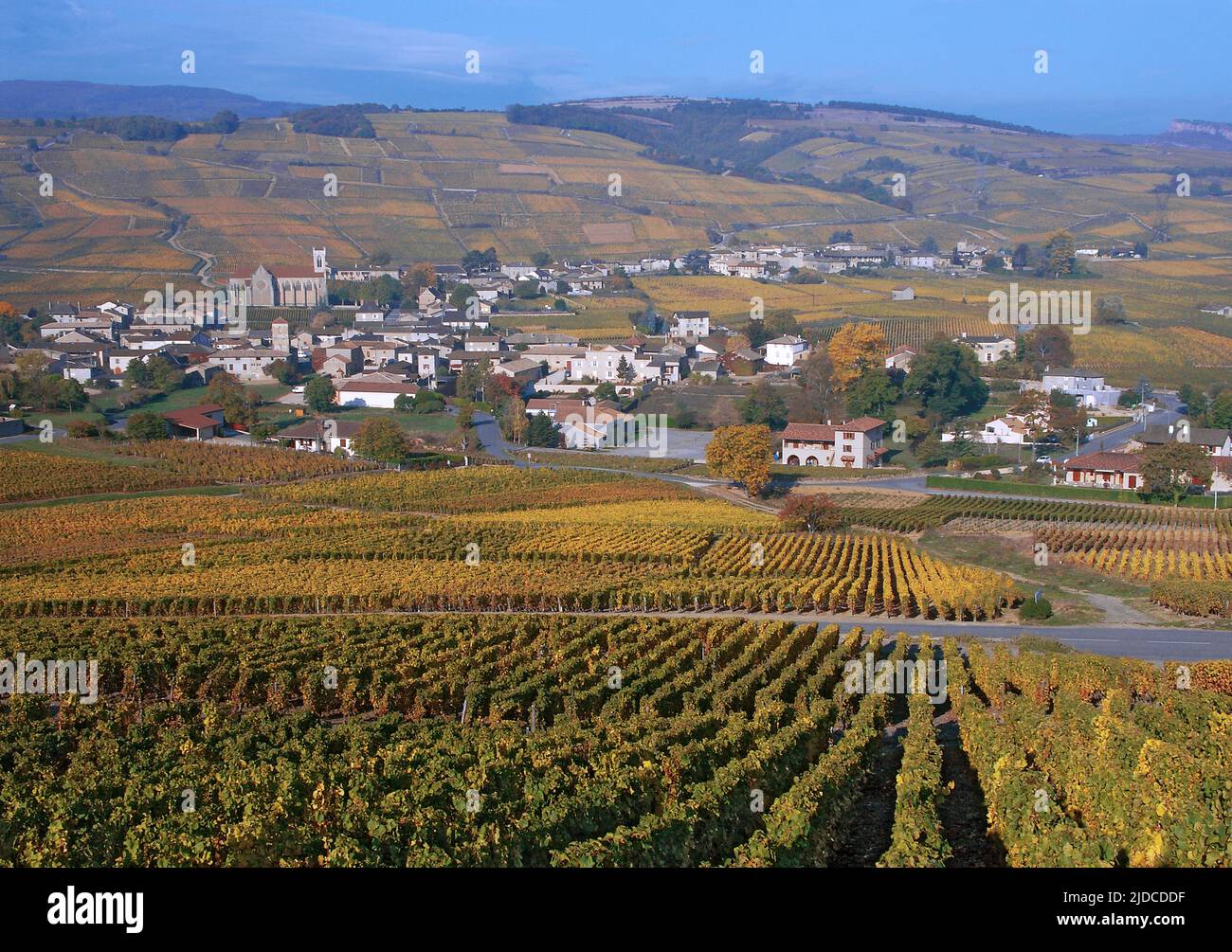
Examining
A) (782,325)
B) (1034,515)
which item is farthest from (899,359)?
(1034,515)

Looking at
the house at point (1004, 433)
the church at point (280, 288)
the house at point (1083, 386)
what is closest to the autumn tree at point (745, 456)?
the house at point (1004, 433)

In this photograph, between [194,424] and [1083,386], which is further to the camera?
[1083,386]

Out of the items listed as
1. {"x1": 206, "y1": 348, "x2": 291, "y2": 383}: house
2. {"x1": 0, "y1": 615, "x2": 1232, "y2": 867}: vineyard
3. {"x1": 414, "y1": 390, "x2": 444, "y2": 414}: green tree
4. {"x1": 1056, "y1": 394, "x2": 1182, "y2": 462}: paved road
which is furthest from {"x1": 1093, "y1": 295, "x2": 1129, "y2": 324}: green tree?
{"x1": 0, "y1": 615, "x2": 1232, "y2": 867}: vineyard

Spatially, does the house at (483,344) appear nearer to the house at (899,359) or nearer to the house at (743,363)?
the house at (743,363)

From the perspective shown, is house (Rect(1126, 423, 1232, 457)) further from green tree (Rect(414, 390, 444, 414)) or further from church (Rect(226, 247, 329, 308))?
church (Rect(226, 247, 329, 308))

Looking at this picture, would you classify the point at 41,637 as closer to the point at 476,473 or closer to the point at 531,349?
the point at 476,473

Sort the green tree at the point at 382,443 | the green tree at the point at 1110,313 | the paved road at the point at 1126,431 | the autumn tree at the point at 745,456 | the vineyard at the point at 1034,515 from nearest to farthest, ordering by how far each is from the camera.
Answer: the vineyard at the point at 1034,515
the autumn tree at the point at 745,456
the green tree at the point at 382,443
the paved road at the point at 1126,431
the green tree at the point at 1110,313

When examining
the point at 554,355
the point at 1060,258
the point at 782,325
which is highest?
the point at 1060,258

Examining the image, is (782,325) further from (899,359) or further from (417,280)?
(417,280)
